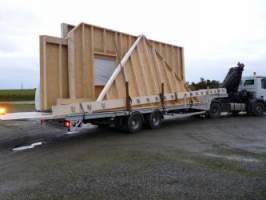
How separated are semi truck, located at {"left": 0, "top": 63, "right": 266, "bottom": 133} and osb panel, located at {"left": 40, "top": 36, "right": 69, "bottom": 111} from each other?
0.66 m

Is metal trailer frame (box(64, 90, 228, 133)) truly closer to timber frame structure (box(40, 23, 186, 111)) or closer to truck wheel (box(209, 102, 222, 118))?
truck wheel (box(209, 102, 222, 118))

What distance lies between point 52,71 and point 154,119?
458 cm

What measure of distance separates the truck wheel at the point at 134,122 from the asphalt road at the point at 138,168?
0.72m

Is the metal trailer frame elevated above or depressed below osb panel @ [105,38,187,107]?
below

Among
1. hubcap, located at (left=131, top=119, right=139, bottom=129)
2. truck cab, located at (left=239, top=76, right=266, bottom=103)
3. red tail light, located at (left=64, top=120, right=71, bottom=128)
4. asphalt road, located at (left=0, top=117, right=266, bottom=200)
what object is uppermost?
truck cab, located at (left=239, top=76, right=266, bottom=103)

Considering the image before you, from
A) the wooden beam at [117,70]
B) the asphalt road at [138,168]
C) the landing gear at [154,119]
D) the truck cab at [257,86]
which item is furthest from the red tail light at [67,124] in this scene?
the truck cab at [257,86]

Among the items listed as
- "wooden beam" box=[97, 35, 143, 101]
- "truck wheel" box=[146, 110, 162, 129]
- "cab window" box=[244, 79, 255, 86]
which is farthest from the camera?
"cab window" box=[244, 79, 255, 86]

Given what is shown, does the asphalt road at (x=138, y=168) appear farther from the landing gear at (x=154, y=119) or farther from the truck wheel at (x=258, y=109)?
the truck wheel at (x=258, y=109)

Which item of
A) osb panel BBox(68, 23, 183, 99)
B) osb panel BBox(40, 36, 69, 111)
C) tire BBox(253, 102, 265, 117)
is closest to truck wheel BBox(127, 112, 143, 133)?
osb panel BBox(68, 23, 183, 99)

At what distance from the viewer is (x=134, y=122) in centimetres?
1009

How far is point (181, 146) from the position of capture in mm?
7609

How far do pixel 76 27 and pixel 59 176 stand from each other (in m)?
5.72

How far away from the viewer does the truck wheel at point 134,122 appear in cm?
988

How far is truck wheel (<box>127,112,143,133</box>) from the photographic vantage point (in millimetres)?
9883
